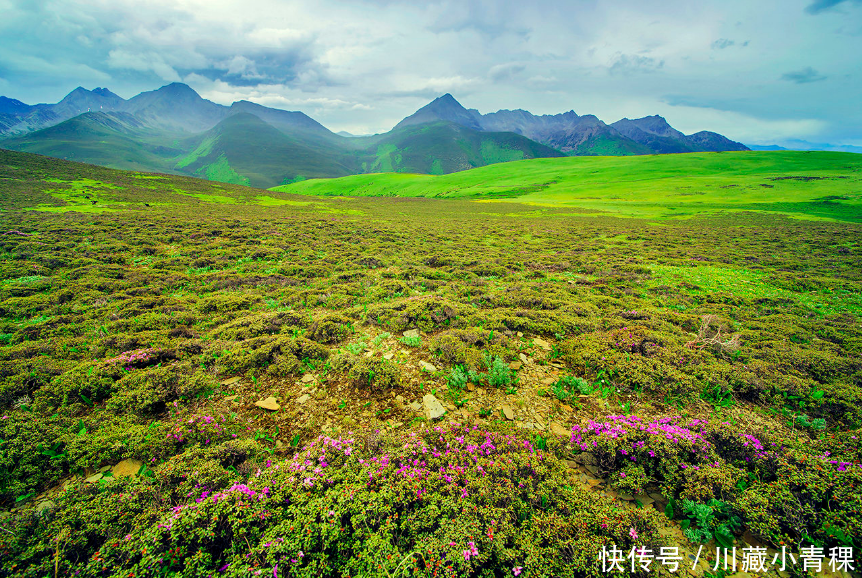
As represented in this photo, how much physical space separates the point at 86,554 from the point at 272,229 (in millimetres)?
30026

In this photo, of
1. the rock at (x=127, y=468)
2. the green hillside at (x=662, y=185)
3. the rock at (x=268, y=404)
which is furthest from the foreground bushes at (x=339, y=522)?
the green hillside at (x=662, y=185)

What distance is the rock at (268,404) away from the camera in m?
6.12

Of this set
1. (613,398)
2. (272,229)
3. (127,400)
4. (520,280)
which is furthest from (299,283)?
(272,229)

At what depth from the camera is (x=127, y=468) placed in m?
4.67

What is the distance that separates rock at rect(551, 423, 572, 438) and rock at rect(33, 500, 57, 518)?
7482 mm

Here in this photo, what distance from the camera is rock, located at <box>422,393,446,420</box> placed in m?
5.97

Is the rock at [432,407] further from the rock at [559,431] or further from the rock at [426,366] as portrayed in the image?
the rock at [559,431]

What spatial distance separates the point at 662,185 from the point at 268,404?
108610 mm

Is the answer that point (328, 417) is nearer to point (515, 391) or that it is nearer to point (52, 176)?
point (515, 391)

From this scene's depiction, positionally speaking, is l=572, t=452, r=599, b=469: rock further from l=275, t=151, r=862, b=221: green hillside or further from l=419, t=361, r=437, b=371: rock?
l=275, t=151, r=862, b=221: green hillside

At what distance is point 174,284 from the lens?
43.7 ft

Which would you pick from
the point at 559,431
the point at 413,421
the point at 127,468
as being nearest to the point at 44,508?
the point at 127,468

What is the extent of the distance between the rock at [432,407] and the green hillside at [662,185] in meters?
58.9

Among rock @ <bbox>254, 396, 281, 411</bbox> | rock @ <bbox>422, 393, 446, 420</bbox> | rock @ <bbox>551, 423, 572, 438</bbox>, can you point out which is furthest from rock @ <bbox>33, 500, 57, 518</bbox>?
rock @ <bbox>551, 423, 572, 438</bbox>
